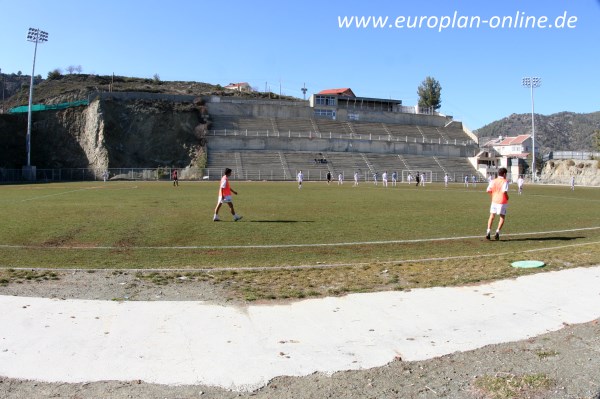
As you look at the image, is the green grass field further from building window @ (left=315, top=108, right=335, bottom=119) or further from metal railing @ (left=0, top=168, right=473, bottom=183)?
building window @ (left=315, top=108, right=335, bottom=119)

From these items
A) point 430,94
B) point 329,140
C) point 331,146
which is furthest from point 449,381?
point 430,94

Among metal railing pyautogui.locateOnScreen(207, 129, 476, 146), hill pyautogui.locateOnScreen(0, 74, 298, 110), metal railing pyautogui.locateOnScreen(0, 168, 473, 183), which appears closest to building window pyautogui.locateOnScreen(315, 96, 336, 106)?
metal railing pyautogui.locateOnScreen(207, 129, 476, 146)

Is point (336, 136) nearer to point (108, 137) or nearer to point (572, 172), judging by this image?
point (108, 137)

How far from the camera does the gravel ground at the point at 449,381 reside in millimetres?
4023

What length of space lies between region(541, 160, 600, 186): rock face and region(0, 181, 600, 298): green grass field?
58954 millimetres

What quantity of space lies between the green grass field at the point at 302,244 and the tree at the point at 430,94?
11256cm

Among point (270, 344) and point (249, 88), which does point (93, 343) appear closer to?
point (270, 344)

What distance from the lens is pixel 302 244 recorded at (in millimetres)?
12617

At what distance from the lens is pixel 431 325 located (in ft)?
18.5

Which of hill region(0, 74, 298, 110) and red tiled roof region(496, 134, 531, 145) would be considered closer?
hill region(0, 74, 298, 110)

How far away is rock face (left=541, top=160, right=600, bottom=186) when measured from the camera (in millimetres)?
73375

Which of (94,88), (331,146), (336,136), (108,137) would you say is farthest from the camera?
(94,88)

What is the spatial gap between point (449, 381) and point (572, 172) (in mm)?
84420

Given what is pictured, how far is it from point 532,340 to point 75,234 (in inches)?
479
